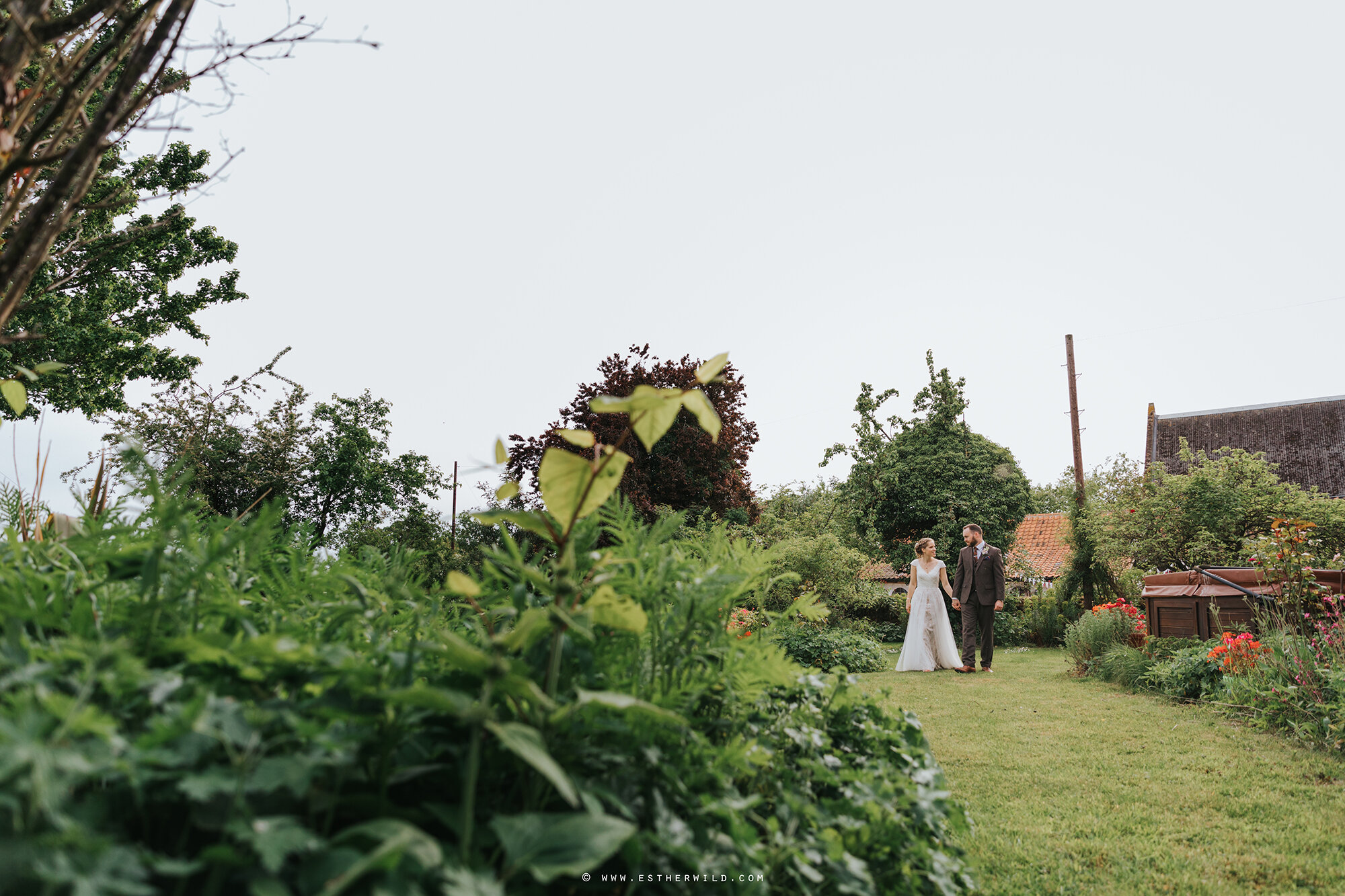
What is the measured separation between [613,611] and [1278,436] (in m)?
27.3

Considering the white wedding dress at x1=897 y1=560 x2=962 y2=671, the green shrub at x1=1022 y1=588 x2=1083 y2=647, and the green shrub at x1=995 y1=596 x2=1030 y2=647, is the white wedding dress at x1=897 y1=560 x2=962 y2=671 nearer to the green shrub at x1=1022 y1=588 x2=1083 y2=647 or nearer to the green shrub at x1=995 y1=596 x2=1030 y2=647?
the green shrub at x1=995 y1=596 x2=1030 y2=647

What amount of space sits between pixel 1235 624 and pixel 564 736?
8.90 m

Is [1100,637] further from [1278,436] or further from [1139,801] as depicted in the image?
[1278,436]

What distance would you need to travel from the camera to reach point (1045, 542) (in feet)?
92.9

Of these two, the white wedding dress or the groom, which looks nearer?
the groom

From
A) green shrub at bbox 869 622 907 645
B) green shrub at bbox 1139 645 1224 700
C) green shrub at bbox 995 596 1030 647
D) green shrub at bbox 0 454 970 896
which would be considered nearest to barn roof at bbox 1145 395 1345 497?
green shrub at bbox 995 596 1030 647

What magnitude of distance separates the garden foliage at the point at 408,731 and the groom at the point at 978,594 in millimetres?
8983

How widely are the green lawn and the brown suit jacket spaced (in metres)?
3.56

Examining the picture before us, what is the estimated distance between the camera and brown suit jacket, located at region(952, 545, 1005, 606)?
9875 mm

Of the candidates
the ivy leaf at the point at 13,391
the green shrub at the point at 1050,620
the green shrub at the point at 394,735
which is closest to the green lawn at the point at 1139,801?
the green shrub at the point at 394,735

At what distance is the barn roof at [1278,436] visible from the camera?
20688 millimetres

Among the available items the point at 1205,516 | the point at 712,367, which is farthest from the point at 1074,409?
the point at 712,367

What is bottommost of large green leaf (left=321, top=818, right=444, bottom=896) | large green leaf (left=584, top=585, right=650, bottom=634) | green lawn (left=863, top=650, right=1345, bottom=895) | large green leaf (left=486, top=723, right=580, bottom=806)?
green lawn (left=863, top=650, right=1345, bottom=895)

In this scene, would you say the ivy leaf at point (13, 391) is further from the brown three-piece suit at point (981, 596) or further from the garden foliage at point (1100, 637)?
the brown three-piece suit at point (981, 596)
